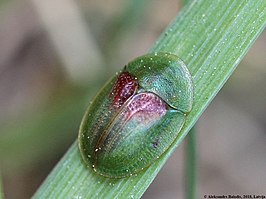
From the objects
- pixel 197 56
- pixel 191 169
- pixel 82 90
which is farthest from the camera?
pixel 82 90

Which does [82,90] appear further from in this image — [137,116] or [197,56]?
[197,56]

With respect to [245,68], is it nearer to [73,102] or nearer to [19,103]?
[73,102]

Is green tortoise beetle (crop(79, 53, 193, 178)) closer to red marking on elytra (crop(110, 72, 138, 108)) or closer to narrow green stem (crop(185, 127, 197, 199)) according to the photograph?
red marking on elytra (crop(110, 72, 138, 108))

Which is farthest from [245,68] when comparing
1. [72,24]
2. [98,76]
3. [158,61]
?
[158,61]

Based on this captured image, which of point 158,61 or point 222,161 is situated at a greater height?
point 158,61

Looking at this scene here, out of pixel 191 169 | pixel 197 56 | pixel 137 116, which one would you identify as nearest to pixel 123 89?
pixel 137 116

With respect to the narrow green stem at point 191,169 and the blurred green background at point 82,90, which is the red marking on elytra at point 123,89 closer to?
the narrow green stem at point 191,169

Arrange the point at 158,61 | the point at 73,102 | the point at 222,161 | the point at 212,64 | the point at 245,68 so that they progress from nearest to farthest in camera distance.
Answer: the point at 212,64 → the point at 158,61 → the point at 73,102 → the point at 245,68 → the point at 222,161
